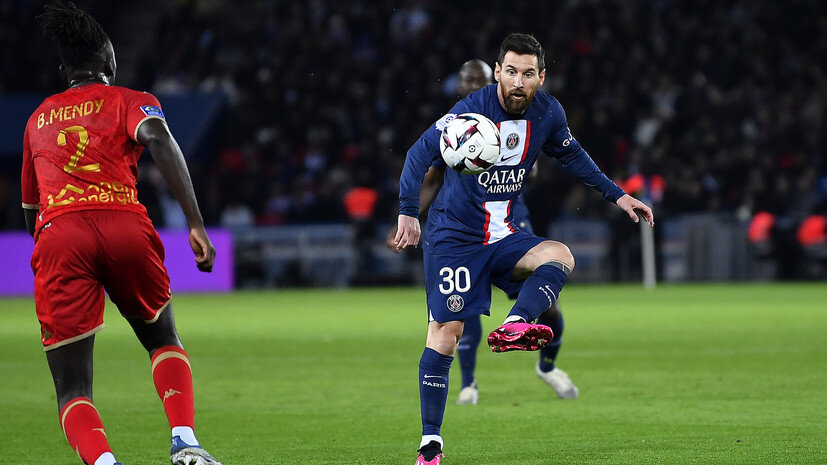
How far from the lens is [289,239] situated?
2322 cm

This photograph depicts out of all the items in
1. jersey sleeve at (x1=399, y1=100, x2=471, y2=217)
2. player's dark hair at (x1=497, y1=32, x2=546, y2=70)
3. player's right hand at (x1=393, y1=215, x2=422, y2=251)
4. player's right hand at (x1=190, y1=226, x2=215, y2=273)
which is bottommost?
player's right hand at (x1=393, y1=215, x2=422, y2=251)

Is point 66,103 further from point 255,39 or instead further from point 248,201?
point 255,39

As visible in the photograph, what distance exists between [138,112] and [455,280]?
1.79m

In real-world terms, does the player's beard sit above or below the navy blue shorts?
above

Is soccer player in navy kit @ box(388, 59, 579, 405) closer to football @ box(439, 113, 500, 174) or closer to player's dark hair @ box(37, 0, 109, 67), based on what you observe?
football @ box(439, 113, 500, 174)

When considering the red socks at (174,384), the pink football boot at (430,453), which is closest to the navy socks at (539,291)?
the pink football boot at (430,453)

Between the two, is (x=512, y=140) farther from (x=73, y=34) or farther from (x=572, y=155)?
(x=73, y=34)

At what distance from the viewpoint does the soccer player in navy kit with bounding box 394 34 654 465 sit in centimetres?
585

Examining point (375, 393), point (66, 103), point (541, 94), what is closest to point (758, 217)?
point (375, 393)

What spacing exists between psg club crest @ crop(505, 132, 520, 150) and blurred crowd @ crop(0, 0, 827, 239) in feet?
53.2

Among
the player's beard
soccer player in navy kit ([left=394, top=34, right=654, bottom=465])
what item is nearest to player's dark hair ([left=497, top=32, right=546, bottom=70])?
soccer player in navy kit ([left=394, top=34, right=654, bottom=465])

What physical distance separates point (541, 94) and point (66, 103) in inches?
92.1

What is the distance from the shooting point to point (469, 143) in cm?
588

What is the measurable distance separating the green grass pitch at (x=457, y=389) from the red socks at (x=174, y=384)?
101cm
